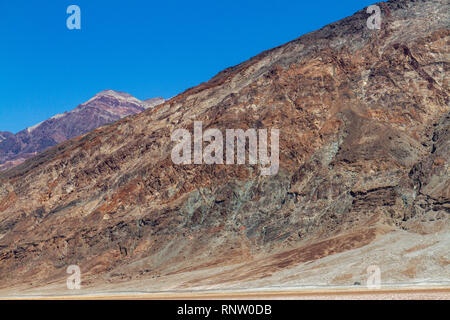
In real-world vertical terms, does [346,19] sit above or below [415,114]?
above

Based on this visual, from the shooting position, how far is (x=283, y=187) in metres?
72.9

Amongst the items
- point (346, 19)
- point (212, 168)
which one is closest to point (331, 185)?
point (212, 168)

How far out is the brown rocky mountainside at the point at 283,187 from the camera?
59.1 m

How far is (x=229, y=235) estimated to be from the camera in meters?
69.4

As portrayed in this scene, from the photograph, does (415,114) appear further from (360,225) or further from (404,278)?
(404,278)

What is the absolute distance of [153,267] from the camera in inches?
2687

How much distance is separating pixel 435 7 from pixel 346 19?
15.1 m

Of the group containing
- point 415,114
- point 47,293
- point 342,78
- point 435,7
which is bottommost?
point 47,293

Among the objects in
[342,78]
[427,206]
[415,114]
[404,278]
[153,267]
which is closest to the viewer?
[404,278]

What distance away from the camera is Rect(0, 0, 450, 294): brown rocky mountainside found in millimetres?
59125

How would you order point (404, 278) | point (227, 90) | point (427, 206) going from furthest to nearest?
point (227, 90) → point (427, 206) → point (404, 278)

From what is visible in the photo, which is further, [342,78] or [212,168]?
[342,78]

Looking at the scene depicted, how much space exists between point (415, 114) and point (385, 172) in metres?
13.0

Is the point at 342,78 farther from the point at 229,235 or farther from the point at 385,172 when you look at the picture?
the point at 229,235
